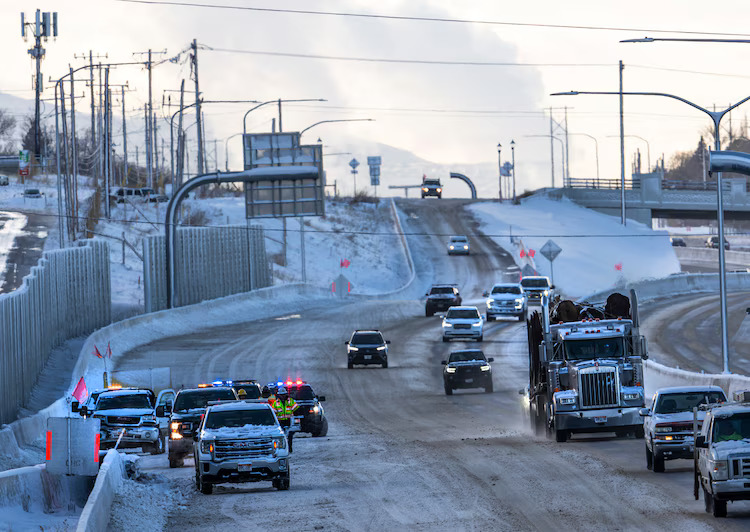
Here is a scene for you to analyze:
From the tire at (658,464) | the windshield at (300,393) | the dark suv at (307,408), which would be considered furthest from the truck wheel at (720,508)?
the windshield at (300,393)

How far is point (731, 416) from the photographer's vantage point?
17984mm

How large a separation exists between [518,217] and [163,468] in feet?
331

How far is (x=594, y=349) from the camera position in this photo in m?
28.5

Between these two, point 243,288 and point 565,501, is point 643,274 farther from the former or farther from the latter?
point 565,501

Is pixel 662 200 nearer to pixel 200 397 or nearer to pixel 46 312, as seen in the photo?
pixel 46 312

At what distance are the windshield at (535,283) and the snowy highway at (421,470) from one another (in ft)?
49.0

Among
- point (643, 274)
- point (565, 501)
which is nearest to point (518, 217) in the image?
point (643, 274)

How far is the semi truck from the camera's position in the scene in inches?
1094

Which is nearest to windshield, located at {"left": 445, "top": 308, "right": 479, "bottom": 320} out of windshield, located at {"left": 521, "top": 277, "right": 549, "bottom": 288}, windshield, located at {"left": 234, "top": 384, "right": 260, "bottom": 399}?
windshield, located at {"left": 521, "top": 277, "right": 549, "bottom": 288}

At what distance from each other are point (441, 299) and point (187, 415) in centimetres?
4242

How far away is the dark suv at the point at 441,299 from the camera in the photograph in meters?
69.4

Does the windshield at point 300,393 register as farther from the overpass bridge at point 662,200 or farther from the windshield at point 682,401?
the overpass bridge at point 662,200

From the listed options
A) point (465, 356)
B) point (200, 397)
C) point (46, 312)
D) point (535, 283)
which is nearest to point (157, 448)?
point (200, 397)

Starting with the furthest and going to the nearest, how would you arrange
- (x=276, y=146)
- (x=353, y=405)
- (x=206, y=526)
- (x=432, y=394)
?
(x=276, y=146) → (x=432, y=394) → (x=353, y=405) → (x=206, y=526)
